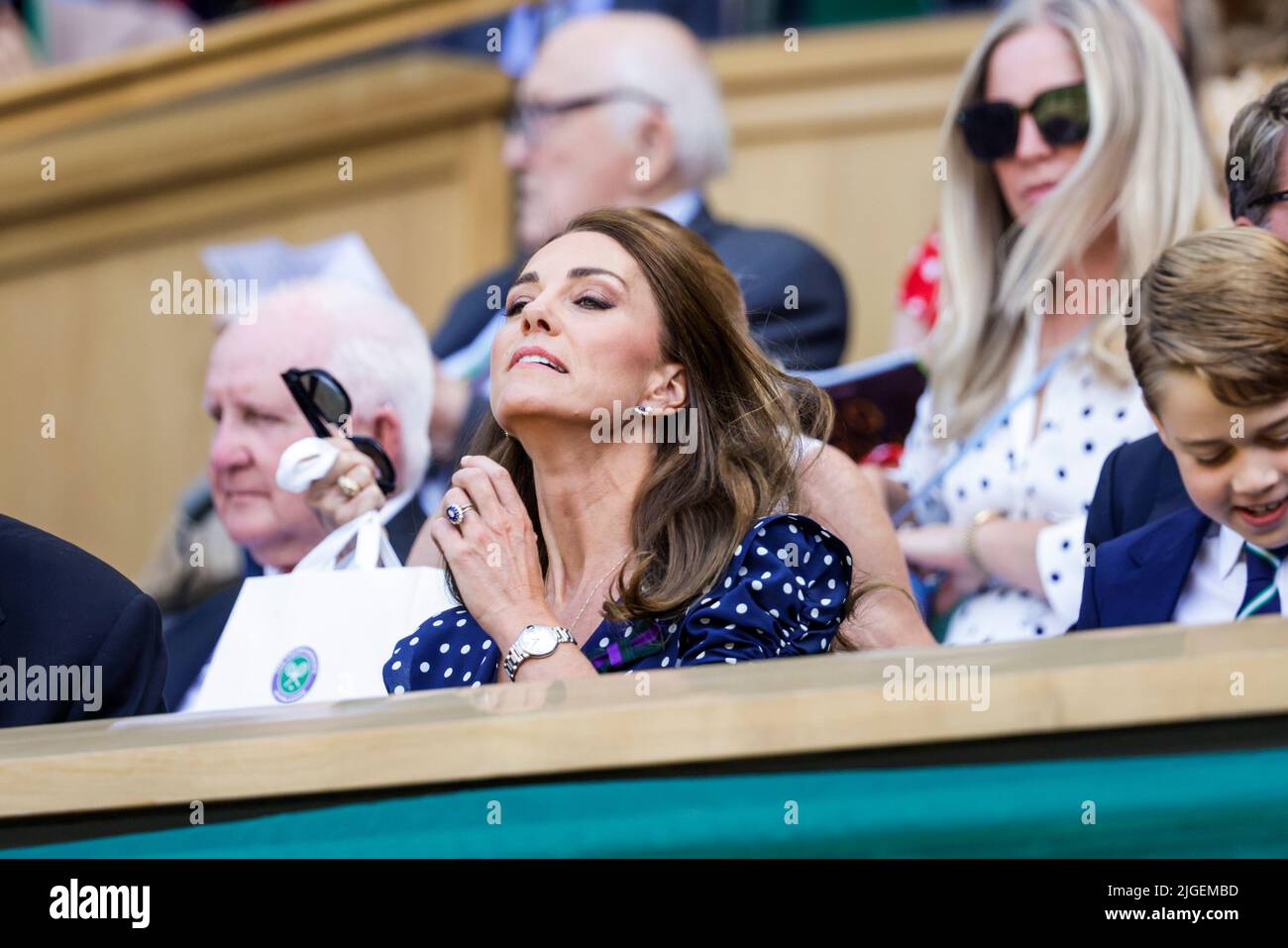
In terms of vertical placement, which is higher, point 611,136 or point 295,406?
point 611,136

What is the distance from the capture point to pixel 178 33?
178 inches

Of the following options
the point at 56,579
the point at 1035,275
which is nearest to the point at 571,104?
the point at 1035,275

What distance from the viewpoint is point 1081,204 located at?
261 centimetres

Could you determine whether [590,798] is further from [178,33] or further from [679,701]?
[178,33]

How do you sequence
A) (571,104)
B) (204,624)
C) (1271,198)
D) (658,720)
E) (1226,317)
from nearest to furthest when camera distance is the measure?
(658,720), (1226,317), (1271,198), (204,624), (571,104)

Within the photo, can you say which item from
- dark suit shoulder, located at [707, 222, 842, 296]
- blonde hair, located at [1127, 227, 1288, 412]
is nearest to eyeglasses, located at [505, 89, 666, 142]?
dark suit shoulder, located at [707, 222, 842, 296]

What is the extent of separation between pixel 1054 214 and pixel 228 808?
1.54 metres

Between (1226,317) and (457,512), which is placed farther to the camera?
(457,512)

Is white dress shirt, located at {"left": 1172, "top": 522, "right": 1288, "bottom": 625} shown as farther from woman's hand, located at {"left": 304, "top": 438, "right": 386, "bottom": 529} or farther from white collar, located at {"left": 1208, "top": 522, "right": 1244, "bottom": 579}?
woman's hand, located at {"left": 304, "top": 438, "right": 386, "bottom": 529}

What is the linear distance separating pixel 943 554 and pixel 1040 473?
16 cm

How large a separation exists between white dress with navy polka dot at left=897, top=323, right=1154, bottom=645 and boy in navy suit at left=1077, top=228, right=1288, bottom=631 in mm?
360

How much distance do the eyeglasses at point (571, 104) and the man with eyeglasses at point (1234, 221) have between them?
132cm

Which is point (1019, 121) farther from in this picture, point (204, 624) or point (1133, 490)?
point (204, 624)
